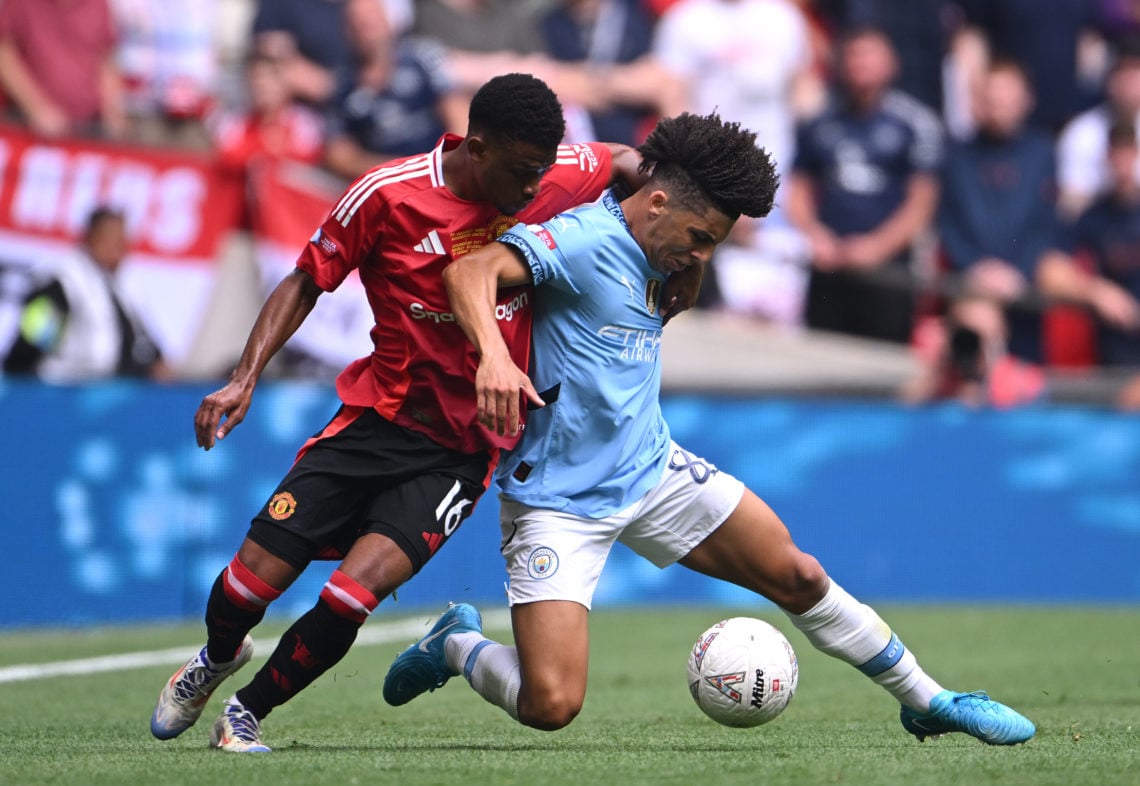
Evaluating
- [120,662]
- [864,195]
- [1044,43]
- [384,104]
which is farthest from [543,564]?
[1044,43]

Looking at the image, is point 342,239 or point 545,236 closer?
point 545,236

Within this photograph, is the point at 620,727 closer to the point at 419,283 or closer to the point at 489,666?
the point at 489,666

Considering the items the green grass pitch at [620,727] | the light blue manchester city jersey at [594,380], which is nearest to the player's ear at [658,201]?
the light blue manchester city jersey at [594,380]

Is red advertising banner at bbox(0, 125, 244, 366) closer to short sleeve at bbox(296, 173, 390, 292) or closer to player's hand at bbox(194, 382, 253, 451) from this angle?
short sleeve at bbox(296, 173, 390, 292)

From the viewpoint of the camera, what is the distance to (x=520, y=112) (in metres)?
5.63

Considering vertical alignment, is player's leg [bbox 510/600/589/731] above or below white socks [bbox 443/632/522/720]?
above

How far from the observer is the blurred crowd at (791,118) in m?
13.1

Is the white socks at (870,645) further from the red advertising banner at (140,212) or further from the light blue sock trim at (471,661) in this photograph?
the red advertising banner at (140,212)

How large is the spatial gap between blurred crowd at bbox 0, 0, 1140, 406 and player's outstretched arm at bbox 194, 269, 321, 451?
6.94 meters

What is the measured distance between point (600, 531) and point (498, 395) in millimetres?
836

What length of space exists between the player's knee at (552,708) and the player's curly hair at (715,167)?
1.63 meters

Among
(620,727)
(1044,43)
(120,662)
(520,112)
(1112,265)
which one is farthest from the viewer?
(1044,43)

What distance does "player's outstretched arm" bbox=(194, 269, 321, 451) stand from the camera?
18.7ft

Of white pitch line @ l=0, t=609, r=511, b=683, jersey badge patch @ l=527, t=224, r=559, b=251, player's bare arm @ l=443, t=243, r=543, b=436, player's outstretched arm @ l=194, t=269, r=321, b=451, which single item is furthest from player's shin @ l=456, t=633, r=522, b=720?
white pitch line @ l=0, t=609, r=511, b=683
